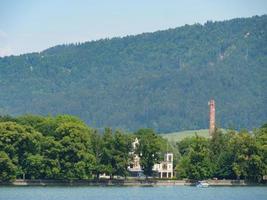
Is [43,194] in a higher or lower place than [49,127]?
lower

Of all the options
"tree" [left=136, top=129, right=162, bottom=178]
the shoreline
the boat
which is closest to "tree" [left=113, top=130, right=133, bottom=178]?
the shoreline

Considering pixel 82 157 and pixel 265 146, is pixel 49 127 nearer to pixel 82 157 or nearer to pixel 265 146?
pixel 82 157

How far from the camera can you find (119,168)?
12825 cm

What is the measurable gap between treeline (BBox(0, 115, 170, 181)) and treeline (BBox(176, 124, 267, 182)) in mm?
5962

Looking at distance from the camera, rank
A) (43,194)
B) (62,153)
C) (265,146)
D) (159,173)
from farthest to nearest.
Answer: (159,173)
(265,146)
(62,153)
(43,194)

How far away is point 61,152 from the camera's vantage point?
12294 centimetres

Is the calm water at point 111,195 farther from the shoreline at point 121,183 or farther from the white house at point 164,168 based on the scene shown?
the white house at point 164,168

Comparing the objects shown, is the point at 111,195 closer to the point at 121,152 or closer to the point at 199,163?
the point at 121,152

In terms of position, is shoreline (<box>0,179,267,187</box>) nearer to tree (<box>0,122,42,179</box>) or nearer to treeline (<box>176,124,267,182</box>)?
treeline (<box>176,124,267,182</box>)

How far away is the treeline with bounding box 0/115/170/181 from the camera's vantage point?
A: 400 ft

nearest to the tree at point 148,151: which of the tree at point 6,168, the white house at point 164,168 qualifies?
the tree at point 6,168

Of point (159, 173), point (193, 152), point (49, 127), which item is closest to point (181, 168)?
point (193, 152)

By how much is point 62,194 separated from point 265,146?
37.2 metres

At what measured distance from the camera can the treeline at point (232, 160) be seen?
129 metres
